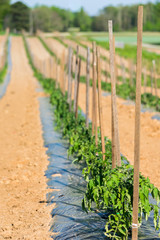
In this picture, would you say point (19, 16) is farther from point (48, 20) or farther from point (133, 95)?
point (133, 95)

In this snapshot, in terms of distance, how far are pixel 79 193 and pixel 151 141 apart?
3599 mm

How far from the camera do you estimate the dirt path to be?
157 inches

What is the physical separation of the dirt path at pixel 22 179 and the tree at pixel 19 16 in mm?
65668

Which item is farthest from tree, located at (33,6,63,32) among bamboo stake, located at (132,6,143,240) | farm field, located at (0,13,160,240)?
bamboo stake, located at (132,6,143,240)

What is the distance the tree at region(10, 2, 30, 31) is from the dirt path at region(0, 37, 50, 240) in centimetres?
6567

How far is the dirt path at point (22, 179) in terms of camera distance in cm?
399

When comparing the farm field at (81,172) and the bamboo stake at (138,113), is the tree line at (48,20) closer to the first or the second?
the farm field at (81,172)

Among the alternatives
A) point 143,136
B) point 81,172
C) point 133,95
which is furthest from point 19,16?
point 81,172

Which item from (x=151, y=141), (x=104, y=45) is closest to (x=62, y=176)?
(x=151, y=141)

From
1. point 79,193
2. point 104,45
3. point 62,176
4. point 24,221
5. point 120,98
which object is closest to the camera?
point 24,221

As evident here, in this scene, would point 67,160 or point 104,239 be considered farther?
point 67,160

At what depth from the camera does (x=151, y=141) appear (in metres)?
7.88

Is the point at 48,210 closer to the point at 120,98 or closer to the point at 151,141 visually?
the point at 151,141

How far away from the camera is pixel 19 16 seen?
73812mm
